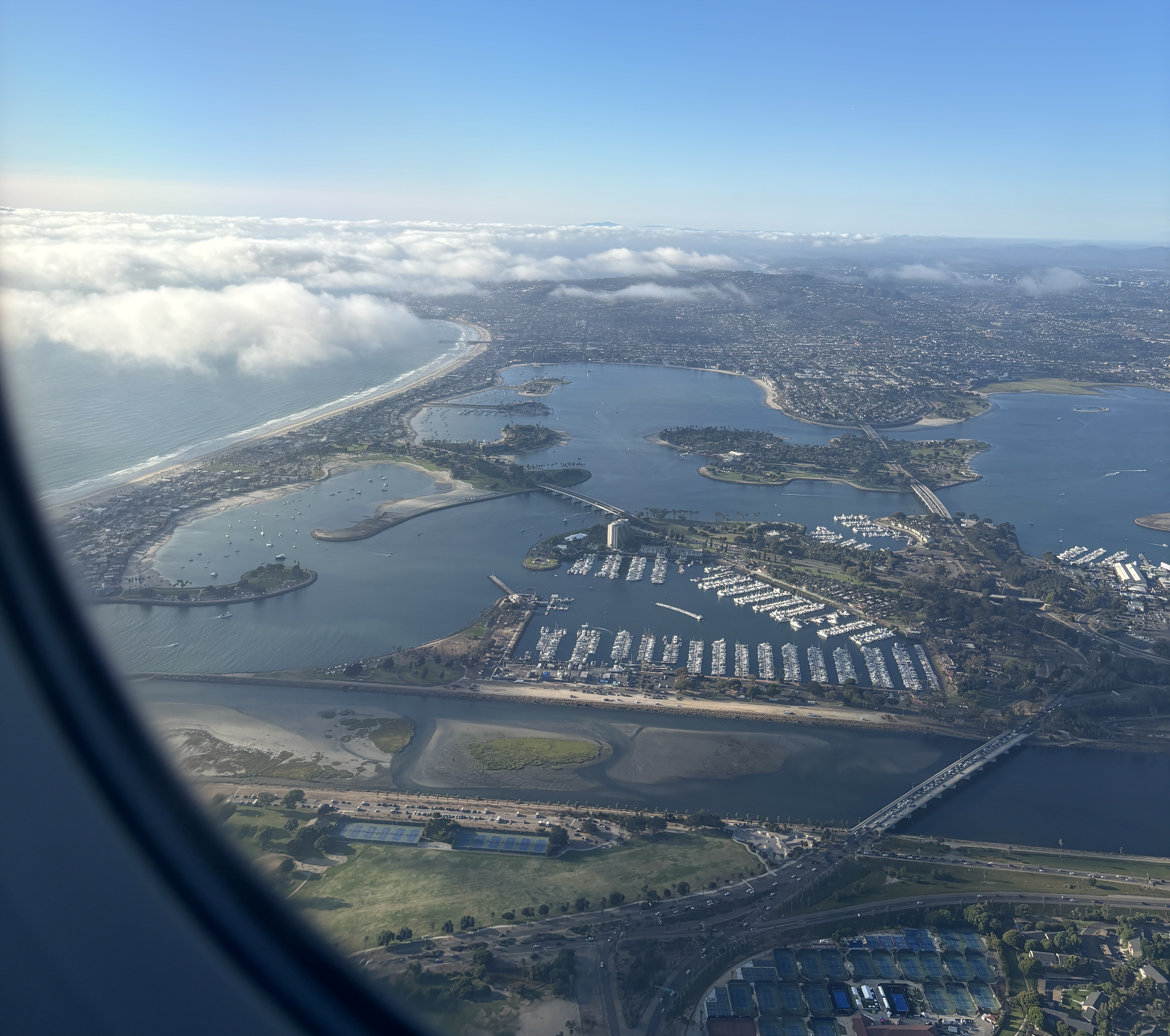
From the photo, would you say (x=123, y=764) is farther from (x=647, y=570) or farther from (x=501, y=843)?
(x=647, y=570)

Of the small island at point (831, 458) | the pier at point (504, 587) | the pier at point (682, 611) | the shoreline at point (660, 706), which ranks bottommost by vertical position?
the shoreline at point (660, 706)

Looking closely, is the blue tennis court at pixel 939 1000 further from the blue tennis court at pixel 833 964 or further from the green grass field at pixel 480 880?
the green grass field at pixel 480 880

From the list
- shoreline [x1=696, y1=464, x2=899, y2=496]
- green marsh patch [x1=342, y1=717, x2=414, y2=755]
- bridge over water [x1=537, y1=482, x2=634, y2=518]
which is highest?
shoreline [x1=696, y1=464, x2=899, y2=496]

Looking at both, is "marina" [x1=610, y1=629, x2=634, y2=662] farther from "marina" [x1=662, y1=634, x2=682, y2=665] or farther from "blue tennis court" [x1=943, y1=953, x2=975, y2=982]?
"blue tennis court" [x1=943, y1=953, x2=975, y2=982]

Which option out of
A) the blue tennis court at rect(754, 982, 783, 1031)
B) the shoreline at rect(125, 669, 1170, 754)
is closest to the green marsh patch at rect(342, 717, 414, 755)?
the shoreline at rect(125, 669, 1170, 754)

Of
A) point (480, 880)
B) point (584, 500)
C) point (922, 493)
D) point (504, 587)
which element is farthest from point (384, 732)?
point (922, 493)

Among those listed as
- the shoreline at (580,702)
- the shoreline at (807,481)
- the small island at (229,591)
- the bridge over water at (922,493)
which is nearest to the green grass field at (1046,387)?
the bridge over water at (922,493)
